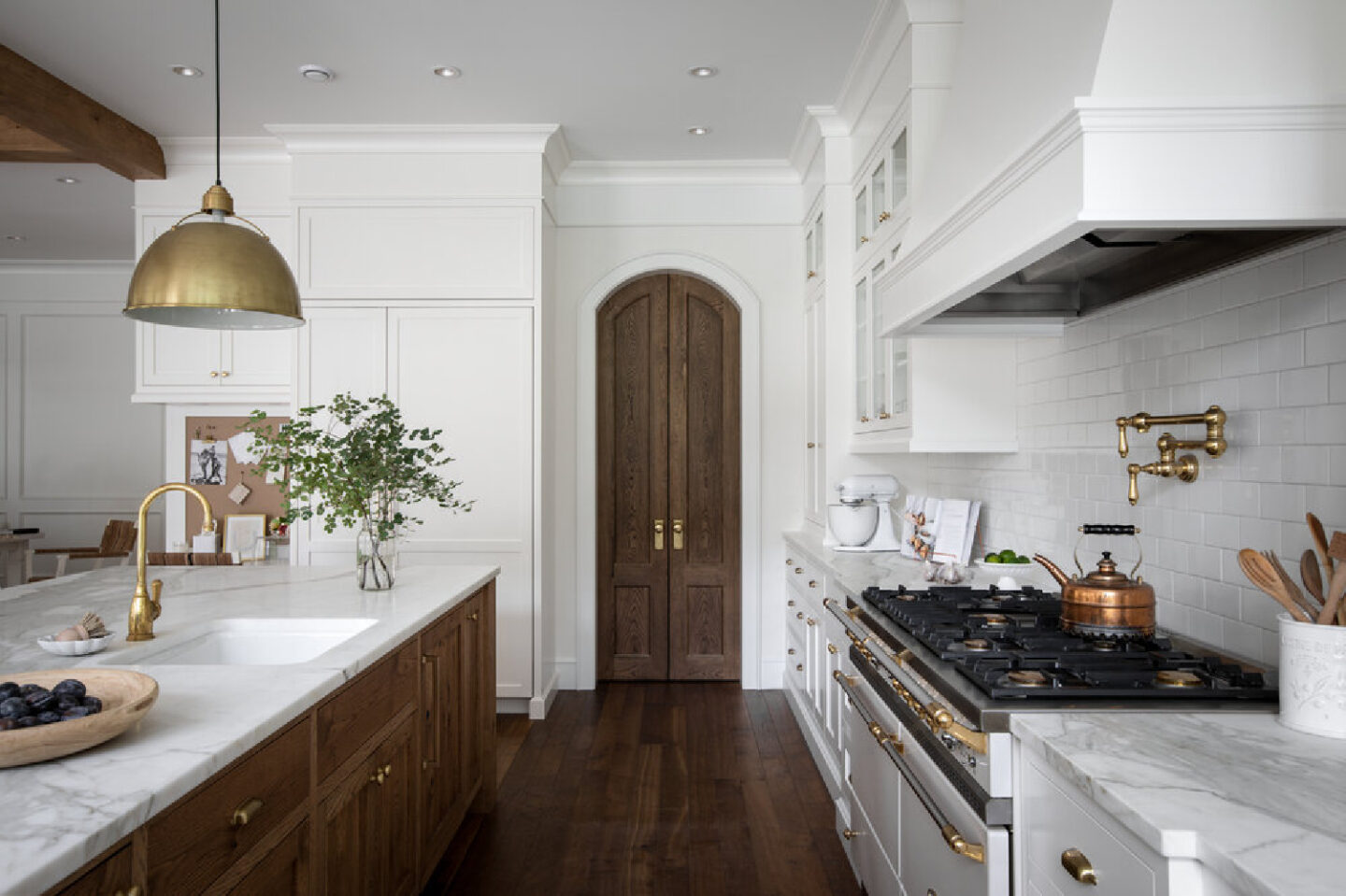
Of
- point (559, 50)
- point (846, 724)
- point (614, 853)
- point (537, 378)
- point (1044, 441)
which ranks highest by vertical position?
point (559, 50)

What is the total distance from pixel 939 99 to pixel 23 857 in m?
3.14

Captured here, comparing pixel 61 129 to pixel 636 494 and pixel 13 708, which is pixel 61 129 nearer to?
pixel 636 494

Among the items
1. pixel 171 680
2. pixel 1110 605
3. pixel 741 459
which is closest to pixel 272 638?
pixel 171 680

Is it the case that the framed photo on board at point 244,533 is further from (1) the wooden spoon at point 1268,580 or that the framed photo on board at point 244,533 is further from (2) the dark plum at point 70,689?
(1) the wooden spoon at point 1268,580

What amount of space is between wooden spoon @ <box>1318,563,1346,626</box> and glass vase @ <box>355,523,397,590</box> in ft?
8.02

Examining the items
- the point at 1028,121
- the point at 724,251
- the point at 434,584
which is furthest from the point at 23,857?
the point at 724,251

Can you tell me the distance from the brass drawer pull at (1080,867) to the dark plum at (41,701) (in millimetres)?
1485

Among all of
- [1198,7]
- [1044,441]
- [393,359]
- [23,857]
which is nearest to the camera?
[23,857]

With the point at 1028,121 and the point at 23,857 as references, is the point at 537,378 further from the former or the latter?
the point at 23,857

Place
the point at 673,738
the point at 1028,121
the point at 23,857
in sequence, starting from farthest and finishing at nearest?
the point at 673,738
the point at 1028,121
the point at 23,857

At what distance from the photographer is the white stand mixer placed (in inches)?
161

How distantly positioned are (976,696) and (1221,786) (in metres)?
0.48

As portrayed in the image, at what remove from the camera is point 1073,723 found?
1477 millimetres

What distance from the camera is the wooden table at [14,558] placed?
6.54m
